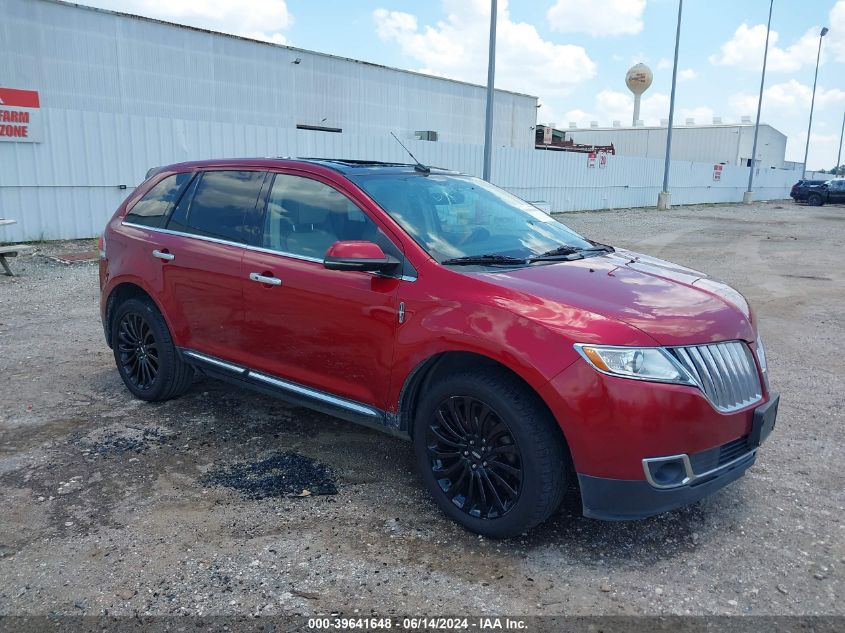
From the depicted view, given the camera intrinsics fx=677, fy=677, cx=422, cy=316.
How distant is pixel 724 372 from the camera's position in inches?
119

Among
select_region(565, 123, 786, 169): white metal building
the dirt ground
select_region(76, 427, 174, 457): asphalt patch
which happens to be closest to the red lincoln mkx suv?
the dirt ground

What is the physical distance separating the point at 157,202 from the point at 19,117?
1024 centimetres

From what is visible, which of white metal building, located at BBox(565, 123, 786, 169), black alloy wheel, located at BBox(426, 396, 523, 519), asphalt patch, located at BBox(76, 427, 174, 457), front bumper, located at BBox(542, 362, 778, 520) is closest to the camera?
front bumper, located at BBox(542, 362, 778, 520)

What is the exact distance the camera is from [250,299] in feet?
13.6

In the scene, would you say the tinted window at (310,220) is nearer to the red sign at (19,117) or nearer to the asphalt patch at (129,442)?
the asphalt patch at (129,442)

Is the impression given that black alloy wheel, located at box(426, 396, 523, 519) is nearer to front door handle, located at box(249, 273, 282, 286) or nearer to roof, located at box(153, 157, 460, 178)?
front door handle, located at box(249, 273, 282, 286)

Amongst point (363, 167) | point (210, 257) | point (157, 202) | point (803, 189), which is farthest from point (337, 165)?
point (803, 189)

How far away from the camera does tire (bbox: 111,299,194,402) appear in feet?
15.9

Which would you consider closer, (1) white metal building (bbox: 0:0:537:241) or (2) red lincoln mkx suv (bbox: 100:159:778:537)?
(2) red lincoln mkx suv (bbox: 100:159:778:537)

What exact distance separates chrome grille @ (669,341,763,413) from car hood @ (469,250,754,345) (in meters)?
0.05

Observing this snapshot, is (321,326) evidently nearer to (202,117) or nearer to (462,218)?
(462,218)

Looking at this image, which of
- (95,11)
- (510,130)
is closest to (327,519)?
(95,11)

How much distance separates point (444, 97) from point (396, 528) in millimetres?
32150

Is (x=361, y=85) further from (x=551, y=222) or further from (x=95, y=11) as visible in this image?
(x=551, y=222)
